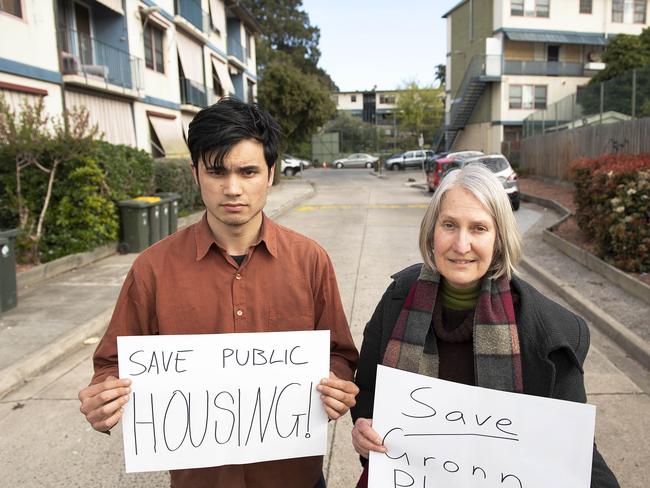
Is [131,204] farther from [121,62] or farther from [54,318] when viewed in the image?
[121,62]

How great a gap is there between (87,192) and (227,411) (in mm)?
8628

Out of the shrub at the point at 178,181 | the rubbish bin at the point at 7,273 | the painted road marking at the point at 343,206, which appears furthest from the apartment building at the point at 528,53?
the rubbish bin at the point at 7,273

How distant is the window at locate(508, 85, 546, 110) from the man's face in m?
39.5

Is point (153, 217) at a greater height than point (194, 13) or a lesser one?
lesser

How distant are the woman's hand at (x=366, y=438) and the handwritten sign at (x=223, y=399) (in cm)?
13

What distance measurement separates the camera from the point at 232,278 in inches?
74.9

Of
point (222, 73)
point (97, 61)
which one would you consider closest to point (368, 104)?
point (222, 73)

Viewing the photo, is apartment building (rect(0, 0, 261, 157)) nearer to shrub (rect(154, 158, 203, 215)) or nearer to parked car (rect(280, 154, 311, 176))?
shrub (rect(154, 158, 203, 215))

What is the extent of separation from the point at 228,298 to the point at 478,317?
2.80 feet

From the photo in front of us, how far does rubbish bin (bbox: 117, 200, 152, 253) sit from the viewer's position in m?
10.1

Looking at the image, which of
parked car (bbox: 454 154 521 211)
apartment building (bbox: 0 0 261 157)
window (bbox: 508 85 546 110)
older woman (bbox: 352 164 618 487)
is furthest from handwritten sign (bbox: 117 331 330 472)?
window (bbox: 508 85 546 110)

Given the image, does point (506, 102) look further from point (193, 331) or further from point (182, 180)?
point (193, 331)

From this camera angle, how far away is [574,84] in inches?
1548

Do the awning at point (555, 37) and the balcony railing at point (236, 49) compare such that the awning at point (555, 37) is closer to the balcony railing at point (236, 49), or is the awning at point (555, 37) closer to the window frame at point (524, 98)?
the window frame at point (524, 98)
